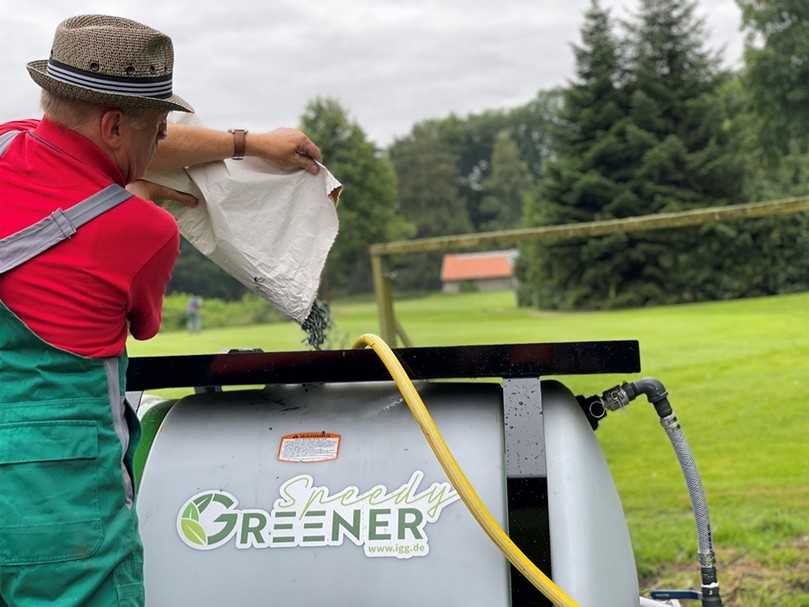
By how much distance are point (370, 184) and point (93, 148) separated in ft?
124

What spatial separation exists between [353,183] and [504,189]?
107 feet

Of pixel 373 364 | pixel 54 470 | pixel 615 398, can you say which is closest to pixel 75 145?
pixel 54 470

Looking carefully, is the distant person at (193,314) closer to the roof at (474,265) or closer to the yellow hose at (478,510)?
the yellow hose at (478,510)

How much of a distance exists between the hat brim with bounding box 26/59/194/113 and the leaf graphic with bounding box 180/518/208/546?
2.61 ft

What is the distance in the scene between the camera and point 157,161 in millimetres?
2080

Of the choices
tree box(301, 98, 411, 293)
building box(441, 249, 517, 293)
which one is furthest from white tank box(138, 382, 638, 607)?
building box(441, 249, 517, 293)

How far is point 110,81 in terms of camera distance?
60.0 inches

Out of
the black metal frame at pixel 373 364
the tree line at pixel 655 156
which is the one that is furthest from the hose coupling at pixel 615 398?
the tree line at pixel 655 156

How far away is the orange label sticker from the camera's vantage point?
1877 mm

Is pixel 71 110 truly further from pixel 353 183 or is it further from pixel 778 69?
pixel 353 183

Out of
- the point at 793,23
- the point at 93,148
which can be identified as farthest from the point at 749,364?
the point at 793,23

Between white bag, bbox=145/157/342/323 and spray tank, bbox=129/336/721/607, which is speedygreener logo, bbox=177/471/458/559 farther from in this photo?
white bag, bbox=145/157/342/323

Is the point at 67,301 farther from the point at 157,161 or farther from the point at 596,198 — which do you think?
the point at 596,198

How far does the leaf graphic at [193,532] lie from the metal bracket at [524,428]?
0.60m
